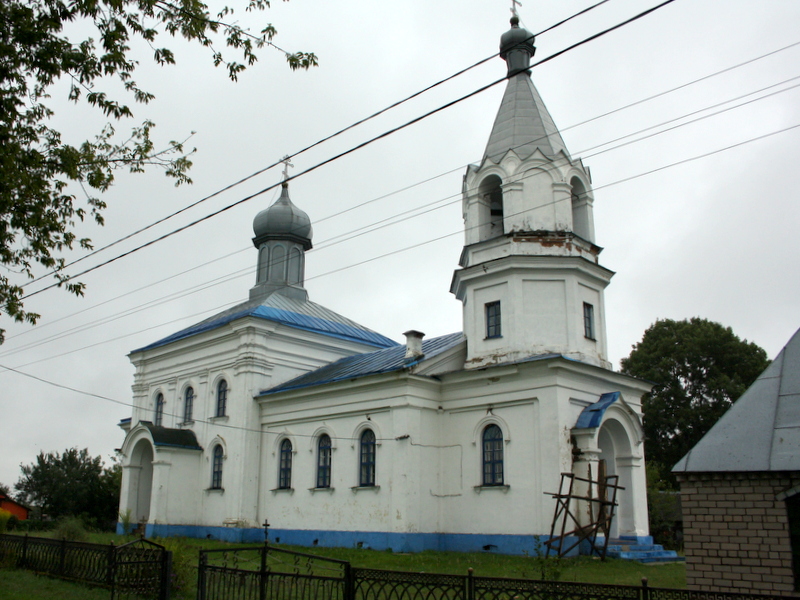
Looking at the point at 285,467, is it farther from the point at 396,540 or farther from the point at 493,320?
the point at 493,320

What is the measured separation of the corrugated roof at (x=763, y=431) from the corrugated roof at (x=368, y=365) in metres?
11.6

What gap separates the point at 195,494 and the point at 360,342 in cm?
786

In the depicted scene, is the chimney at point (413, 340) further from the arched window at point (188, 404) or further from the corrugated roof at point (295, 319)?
the arched window at point (188, 404)

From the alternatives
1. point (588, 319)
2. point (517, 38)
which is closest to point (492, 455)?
point (588, 319)

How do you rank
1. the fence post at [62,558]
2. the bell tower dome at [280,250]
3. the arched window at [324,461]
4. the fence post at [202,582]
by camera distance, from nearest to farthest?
the fence post at [202,582]
the fence post at [62,558]
the arched window at [324,461]
the bell tower dome at [280,250]

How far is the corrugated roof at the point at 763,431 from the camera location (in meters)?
6.96

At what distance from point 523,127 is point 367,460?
10.1m

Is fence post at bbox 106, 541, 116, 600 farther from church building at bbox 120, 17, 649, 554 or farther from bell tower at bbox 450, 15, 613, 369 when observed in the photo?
bell tower at bbox 450, 15, 613, 369

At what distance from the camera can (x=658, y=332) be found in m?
39.2

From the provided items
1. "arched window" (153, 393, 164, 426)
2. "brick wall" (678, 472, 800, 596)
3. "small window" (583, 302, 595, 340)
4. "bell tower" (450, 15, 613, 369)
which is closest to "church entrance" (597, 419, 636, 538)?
"bell tower" (450, 15, 613, 369)

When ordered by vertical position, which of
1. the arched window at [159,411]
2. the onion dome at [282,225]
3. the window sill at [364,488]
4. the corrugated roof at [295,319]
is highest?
the onion dome at [282,225]

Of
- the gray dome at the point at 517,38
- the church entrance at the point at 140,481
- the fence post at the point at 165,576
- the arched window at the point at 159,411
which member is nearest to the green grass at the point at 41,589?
the fence post at the point at 165,576

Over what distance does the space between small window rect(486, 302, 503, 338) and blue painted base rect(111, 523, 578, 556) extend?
5.05 m

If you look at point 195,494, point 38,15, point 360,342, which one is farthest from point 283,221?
point 38,15
